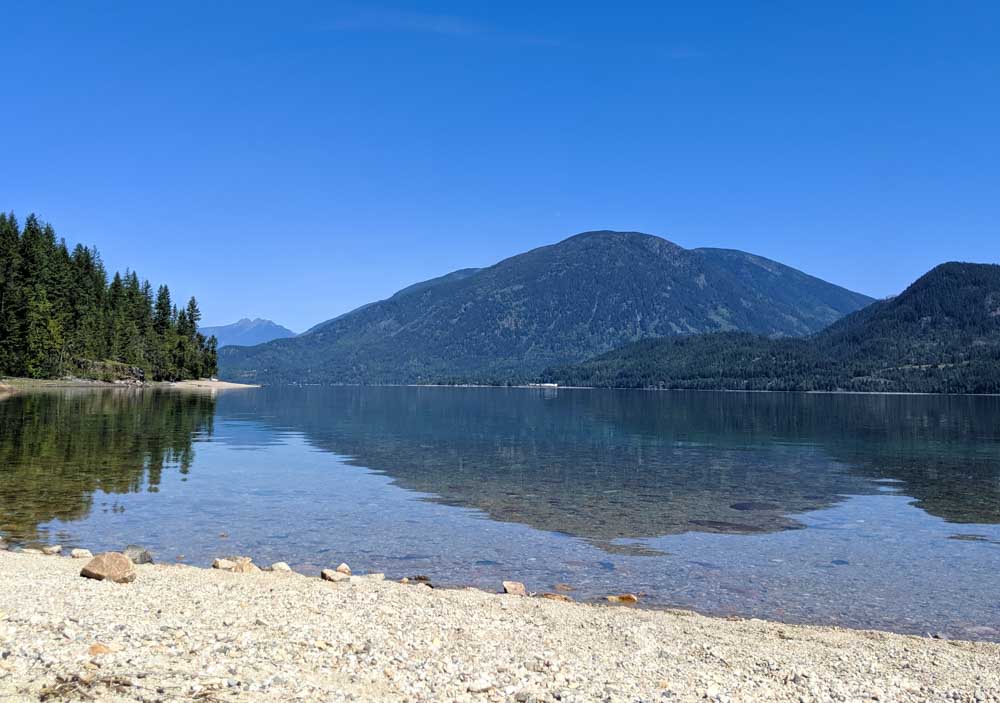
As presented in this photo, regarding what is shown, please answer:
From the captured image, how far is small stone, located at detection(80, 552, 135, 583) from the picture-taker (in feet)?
58.4

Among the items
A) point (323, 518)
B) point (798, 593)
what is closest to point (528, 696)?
point (798, 593)

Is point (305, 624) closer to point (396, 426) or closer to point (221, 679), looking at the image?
point (221, 679)

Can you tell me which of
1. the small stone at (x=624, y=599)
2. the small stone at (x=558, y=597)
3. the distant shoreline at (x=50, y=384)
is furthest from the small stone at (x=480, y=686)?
the distant shoreline at (x=50, y=384)

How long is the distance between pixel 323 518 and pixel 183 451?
2730 centimetres

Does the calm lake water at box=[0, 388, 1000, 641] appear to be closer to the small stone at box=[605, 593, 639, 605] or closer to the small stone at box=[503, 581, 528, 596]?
the small stone at box=[605, 593, 639, 605]

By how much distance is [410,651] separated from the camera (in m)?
13.4

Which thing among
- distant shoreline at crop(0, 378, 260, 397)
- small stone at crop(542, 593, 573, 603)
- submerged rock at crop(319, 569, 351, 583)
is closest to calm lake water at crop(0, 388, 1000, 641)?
small stone at crop(542, 593, 573, 603)

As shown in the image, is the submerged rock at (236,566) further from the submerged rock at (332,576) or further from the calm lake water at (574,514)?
the calm lake water at (574,514)

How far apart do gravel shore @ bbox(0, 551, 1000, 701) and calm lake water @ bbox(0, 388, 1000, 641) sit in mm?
3842

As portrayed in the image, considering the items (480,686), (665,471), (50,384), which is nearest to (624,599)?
(480,686)

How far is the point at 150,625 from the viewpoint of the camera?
13.9 metres

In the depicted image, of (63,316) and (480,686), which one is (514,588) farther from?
(63,316)

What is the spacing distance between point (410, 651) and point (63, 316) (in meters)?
160

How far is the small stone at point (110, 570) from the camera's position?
1781 centimetres
